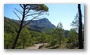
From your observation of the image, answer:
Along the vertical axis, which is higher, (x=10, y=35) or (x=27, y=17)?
(x=27, y=17)

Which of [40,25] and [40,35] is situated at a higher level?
[40,25]

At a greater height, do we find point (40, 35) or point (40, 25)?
point (40, 25)

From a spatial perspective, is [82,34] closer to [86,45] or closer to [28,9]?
[86,45]

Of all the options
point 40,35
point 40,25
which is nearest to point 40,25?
point 40,25

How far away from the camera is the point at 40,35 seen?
11.3ft

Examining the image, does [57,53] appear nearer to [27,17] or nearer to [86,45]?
[86,45]

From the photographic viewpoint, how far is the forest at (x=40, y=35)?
340 centimetres

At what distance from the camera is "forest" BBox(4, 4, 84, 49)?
340 centimetres

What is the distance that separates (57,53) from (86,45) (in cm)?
39

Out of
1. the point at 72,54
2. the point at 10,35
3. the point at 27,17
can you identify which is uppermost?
the point at 27,17

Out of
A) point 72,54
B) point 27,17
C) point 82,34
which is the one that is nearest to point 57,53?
point 72,54

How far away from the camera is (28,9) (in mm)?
3455

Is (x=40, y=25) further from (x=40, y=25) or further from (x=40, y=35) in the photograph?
(x=40, y=35)

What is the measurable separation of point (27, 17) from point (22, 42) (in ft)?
1.11
